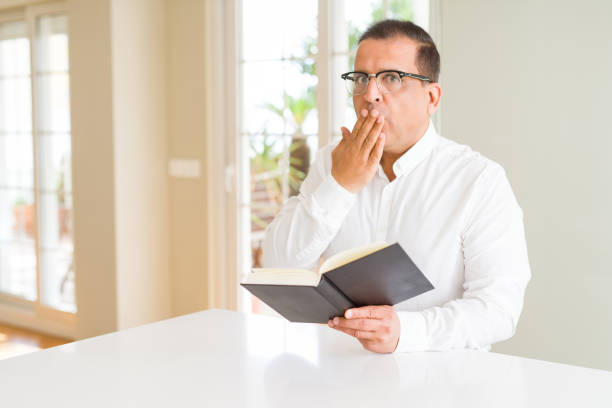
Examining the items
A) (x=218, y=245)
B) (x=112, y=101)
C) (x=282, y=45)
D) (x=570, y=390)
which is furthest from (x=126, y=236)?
(x=570, y=390)

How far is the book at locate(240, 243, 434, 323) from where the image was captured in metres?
1.32

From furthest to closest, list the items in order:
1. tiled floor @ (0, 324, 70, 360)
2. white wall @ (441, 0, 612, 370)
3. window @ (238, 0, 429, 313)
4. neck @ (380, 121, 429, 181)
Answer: tiled floor @ (0, 324, 70, 360) → window @ (238, 0, 429, 313) → white wall @ (441, 0, 612, 370) → neck @ (380, 121, 429, 181)

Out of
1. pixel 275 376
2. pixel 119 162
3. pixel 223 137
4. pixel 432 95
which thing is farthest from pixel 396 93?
pixel 119 162

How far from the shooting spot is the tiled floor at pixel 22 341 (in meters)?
4.21

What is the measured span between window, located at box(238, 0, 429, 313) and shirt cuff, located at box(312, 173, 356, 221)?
66.2 inches

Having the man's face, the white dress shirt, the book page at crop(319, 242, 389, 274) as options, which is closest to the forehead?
the man's face

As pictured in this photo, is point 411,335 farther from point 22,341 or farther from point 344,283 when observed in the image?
point 22,341

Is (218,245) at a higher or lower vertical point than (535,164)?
lower

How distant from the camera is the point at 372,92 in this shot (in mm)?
1746

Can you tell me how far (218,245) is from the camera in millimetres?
4027

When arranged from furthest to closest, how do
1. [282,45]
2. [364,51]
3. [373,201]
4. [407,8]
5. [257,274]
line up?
[282,45] < [407,8] < [373,201] < [364,51] < [257,274]

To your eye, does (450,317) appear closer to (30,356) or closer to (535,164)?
(30,356)

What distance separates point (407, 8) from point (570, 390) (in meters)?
2.37

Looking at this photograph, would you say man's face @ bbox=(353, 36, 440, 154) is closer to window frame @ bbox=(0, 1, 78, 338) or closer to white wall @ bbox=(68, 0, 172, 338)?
white wall @ bbox=(68, 0, 172, 338)
